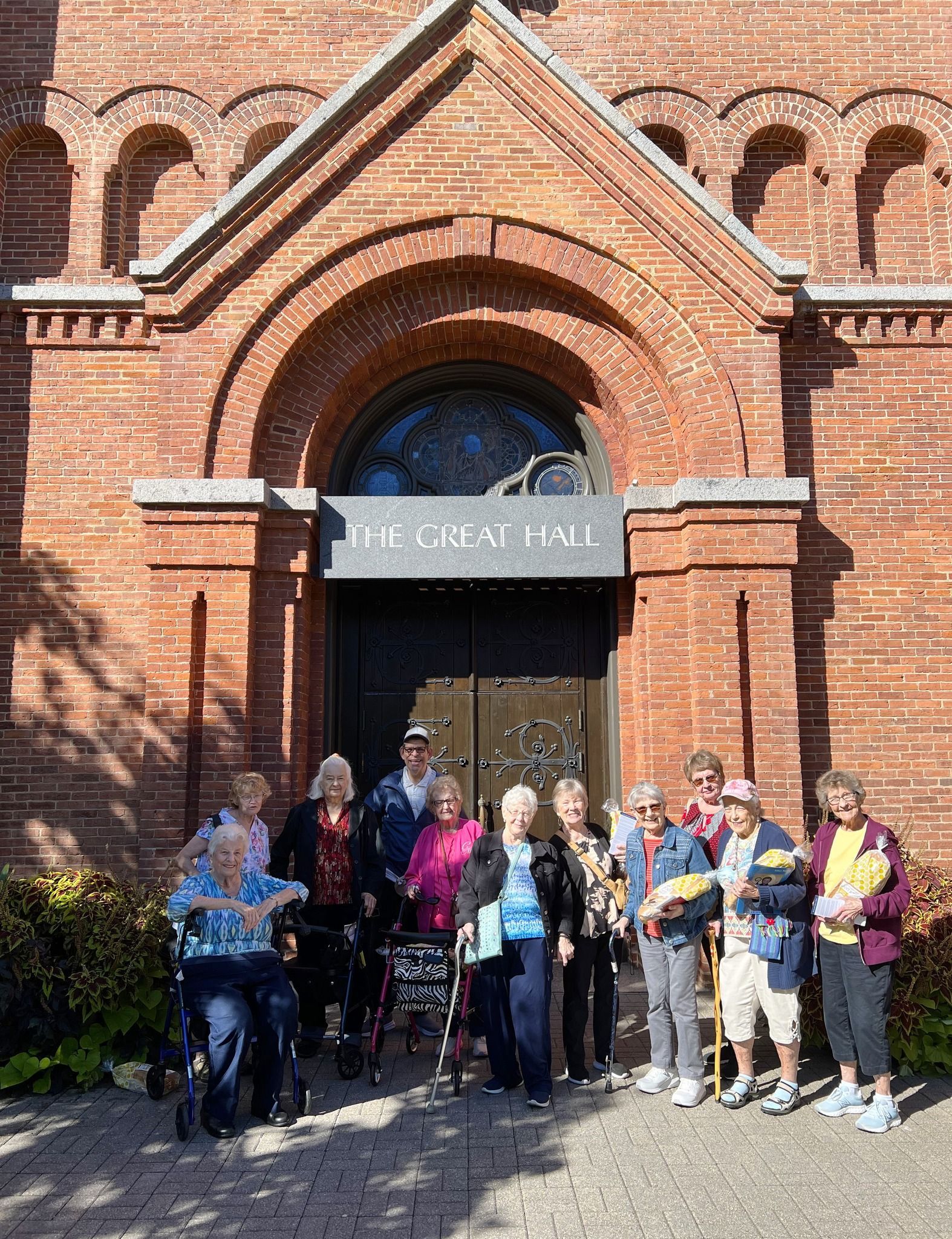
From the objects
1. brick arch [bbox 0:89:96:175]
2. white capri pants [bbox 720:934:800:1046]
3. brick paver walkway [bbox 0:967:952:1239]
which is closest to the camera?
brick paver walkway [bbox 0:967:952:1239]

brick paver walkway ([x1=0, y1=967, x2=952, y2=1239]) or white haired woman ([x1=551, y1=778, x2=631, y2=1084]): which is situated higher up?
white haired woman ([x1=551, y1=778, x2=631, y2=1084])

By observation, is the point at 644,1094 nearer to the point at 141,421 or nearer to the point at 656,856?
the point at 656,856

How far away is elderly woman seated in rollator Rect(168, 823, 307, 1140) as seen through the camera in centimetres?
509

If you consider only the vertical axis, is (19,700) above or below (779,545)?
below

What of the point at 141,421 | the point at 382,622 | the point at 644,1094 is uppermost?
the point at 141,421

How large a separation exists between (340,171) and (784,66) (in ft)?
16.0

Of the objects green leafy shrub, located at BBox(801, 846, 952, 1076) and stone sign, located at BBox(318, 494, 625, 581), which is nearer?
green leafy shrub, located at BBox(801, 846, 952, 1076)

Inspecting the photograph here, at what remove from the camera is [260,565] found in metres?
8.17

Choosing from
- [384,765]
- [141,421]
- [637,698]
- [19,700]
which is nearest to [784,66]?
[637,698]

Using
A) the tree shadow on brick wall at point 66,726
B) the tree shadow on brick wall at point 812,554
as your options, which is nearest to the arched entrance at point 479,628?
the tree shadow on brick wall at point 812,554

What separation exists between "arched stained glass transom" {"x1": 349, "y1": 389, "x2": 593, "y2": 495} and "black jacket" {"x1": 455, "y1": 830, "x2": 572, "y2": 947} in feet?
14.0

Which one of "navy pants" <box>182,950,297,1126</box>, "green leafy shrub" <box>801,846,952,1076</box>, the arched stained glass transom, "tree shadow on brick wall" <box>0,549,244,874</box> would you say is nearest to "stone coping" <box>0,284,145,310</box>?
"tree shadow on brick wall" <box>0,549,244,874</box>

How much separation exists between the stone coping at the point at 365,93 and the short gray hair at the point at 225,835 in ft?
16.1

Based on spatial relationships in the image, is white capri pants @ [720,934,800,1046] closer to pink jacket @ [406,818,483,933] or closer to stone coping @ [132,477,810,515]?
pink jacket @ [406,818,483,933]
